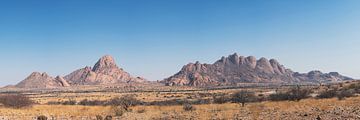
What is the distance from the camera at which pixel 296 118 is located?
83.7 feet

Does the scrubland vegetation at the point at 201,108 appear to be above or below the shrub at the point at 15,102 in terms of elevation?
below

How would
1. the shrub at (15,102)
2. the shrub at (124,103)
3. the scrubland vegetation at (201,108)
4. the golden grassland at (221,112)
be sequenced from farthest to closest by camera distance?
the shrub at (15,102)
the shrub at (124,103)
the scrubland vegetation at (201,108)
the golden grassland at (221,112)

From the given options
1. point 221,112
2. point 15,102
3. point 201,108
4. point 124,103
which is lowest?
point 221,112

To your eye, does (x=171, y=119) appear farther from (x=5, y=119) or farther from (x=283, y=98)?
(x=283, y=98)

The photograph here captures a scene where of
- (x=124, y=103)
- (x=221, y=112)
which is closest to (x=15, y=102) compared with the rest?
(x=124, y=103)

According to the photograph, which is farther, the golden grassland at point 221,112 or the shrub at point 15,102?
the shrub at point 15,102

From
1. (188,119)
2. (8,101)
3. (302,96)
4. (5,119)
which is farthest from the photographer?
(302,96)

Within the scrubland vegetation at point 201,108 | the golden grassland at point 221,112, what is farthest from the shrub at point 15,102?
the golden grassland at point 221,112

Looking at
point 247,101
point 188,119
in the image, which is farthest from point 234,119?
point 247,101

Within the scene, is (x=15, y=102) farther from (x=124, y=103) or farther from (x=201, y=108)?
(x=201, y=108)

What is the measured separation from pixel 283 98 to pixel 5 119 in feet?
107

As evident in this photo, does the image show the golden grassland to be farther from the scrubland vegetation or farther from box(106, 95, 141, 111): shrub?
box(106, 95, 141, 111): shrub

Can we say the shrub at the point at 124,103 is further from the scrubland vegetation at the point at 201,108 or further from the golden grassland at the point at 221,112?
the golden grassland at the point at 221,112

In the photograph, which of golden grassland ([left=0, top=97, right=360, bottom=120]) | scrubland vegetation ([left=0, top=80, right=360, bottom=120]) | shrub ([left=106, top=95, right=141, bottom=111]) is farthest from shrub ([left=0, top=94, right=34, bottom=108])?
shrub ([left=106, top=95, right=141, bottom=111])
